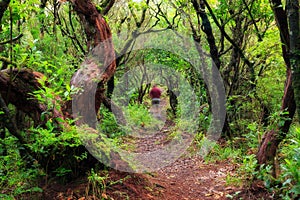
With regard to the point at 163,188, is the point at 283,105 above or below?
above

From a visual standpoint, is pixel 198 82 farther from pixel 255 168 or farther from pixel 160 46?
pixel 255 168

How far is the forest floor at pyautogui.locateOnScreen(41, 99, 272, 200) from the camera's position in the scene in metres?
3.44

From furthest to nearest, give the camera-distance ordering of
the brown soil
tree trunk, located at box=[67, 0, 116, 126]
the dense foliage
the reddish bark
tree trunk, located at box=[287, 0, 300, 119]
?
tree trunk, located at box=[67, 0, 116, 126], the reddish bark, the brown soil, the dense foliage, tree trunk, located at box=[287, 0, 300, 119]

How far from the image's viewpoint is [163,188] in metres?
4.31

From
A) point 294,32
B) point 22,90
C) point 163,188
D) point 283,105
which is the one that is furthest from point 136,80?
point 294,32

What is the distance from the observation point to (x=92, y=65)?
4867mm

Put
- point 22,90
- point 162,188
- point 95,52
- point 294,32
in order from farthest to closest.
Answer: point 95,52 → point 162,188 → point 22,90 → point 294,32

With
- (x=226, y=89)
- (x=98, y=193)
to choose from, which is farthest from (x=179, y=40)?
(x=98, y=193)

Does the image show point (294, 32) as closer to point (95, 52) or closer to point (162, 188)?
point (162, 188)

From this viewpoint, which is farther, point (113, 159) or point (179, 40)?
point (179, 40)

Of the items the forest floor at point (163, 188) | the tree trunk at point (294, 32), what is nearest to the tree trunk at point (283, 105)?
the forest floor at point (163, 188)

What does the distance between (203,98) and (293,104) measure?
599 cm

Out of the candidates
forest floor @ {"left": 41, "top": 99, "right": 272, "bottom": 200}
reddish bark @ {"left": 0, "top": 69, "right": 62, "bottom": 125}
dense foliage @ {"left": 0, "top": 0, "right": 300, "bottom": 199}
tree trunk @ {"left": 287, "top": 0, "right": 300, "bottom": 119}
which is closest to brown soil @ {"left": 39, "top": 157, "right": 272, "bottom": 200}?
forest floor @ {"left": 41, "top": 99, "right": 272, "bottom": 200}

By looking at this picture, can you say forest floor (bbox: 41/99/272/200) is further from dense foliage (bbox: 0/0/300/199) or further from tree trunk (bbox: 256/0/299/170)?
tree trunk (bbox: 256/0/299/170)
